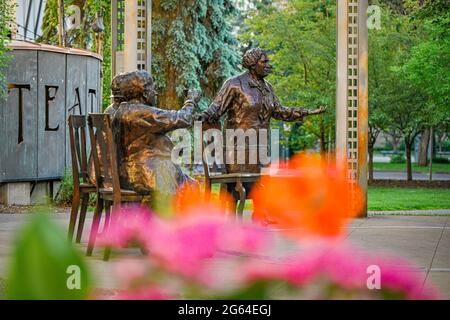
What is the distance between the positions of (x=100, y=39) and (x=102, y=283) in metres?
18.7

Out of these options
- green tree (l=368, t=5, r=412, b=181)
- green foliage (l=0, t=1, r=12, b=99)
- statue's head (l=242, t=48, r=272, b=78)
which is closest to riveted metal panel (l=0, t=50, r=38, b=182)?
green foliage (l=0, t=1, r=12, b=99)

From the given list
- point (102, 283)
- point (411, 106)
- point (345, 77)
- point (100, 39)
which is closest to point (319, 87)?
point (411, 106)

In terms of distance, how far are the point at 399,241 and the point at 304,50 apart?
2277cm

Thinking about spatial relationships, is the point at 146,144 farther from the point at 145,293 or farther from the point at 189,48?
the point at 189,48

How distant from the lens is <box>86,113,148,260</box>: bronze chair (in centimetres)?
826

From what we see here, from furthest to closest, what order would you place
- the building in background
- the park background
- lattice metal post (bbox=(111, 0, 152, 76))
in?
the building in background, the park background, lattice metal post (bbox=(111, 0, 152, 76))

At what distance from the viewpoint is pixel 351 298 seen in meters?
0.99

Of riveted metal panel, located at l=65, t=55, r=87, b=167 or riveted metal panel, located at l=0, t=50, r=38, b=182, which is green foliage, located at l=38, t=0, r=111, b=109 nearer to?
riveted metal panel, located at l=65, t=55, r=87, b=167

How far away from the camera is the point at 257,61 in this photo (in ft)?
37.0

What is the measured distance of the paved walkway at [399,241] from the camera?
7.36 m

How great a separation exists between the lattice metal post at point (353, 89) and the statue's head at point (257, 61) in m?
2.10

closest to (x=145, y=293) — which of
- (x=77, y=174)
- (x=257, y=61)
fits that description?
(x=77, y=174)

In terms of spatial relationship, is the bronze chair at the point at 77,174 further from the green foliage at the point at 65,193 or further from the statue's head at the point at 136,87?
the green foliage at the point at 65,193
